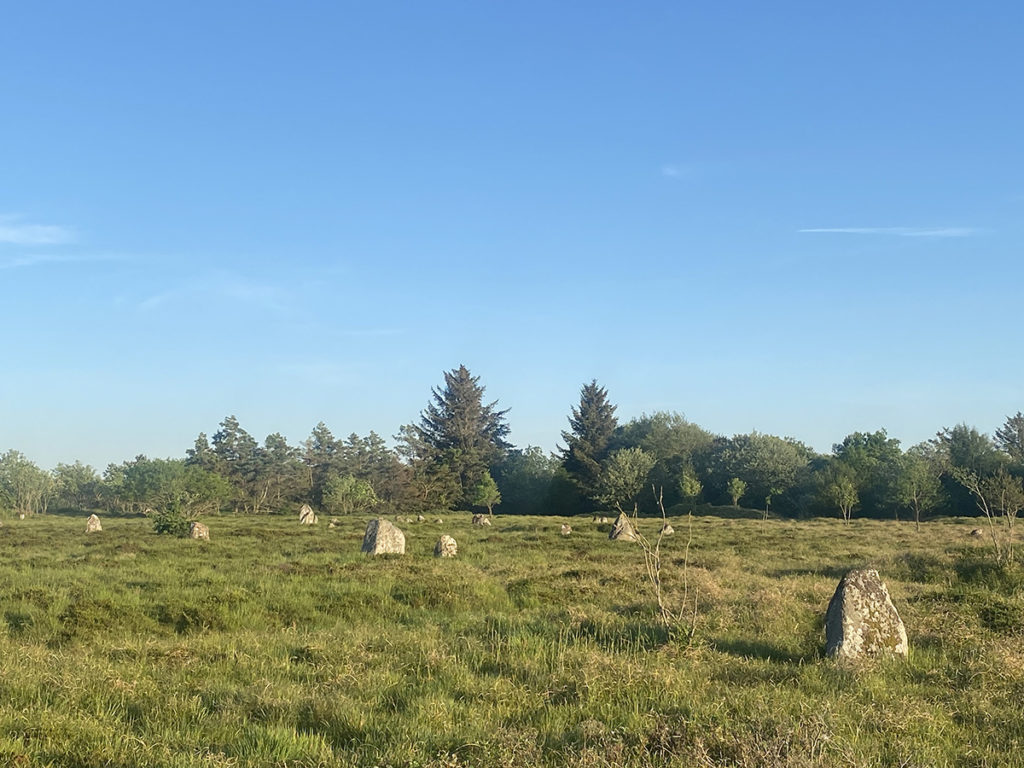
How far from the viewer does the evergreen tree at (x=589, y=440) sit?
8469 centimetres

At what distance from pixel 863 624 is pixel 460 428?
301 feet

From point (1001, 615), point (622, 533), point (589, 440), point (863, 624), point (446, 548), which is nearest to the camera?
point (863, 624)

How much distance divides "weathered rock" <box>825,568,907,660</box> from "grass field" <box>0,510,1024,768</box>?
0.36 metres

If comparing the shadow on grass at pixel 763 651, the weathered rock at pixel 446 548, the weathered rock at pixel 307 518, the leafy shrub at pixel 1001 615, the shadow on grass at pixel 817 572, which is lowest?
the weathered rock at pixel 307 518

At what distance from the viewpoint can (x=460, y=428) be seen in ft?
330

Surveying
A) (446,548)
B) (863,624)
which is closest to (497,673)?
(863,624)

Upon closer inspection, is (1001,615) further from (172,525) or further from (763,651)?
(172,525)

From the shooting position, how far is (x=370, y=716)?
6906 millimetres

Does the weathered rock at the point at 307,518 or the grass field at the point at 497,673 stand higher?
the grass field at the point at 497,673

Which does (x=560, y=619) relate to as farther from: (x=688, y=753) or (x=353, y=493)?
(x=353, y=493)

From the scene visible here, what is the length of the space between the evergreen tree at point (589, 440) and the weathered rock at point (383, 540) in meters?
55.8

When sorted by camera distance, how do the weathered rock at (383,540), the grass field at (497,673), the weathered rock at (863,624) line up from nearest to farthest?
the grass field at (497,673) < the weathered rock at (863,624) < the weathered rock at (383,540)

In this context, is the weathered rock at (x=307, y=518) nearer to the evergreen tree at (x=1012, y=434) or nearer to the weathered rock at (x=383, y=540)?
the weathered rock at (x=383, y=540)

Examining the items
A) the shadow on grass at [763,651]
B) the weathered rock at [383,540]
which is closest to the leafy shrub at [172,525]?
the weathered rock at [383,540]
